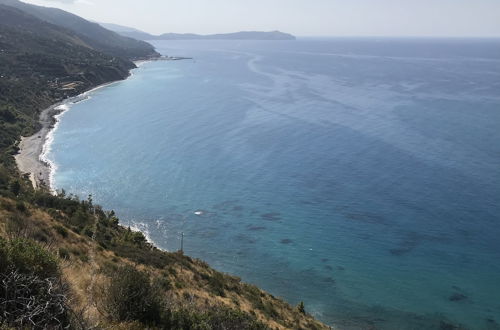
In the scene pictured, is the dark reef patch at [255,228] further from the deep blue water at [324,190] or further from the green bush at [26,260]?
the green bush at [26,260]

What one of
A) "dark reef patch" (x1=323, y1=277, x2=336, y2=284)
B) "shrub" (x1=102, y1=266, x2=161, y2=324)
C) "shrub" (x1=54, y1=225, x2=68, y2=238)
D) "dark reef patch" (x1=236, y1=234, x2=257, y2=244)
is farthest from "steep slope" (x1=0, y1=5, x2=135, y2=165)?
"shrub" (x1=102, y1=266, x2=161, y2=324)

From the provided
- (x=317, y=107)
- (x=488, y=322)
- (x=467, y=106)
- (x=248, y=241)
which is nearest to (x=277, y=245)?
(x=248, y=241)

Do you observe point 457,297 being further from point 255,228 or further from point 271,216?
point 271,216

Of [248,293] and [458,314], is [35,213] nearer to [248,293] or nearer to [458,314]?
[248,293]

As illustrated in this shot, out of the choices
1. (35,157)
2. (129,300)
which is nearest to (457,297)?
(129,300)

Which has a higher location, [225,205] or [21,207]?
[21,207]

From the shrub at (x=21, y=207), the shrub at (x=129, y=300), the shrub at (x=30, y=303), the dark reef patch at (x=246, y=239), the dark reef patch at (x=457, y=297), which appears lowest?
the dark reef patch at (x=457, y=297)

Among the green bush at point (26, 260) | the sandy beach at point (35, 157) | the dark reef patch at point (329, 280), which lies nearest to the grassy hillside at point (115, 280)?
the green bush at point (26, 260)
